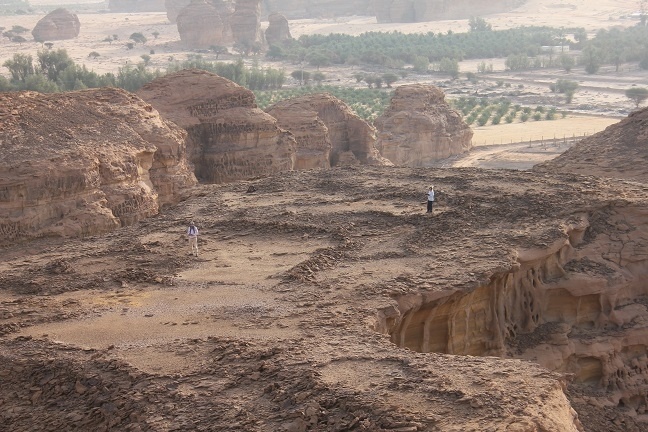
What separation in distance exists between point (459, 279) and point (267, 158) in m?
14.6

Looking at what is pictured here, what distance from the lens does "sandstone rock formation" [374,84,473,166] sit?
45188 mm

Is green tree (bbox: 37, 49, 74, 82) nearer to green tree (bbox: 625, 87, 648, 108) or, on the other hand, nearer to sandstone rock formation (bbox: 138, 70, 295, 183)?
sandstone rock formation (bbox: 138, 70, 295, 183)

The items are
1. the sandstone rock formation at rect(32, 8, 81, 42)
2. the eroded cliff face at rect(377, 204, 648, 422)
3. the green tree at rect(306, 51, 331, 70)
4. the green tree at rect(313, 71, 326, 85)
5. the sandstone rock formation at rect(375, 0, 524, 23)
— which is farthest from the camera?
the sandstone rock formation at rect(375, 0, 524, 23)

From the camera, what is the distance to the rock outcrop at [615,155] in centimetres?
2705

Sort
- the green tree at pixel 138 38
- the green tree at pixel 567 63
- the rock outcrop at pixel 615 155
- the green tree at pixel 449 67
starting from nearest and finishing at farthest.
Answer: the rock outcrop at pixel 615 155 → the green tree at pixel 449 67 → the green tree at pixel 567 63 → the green tree at pixel 138 38

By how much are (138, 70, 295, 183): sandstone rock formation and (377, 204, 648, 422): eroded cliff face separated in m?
12.5

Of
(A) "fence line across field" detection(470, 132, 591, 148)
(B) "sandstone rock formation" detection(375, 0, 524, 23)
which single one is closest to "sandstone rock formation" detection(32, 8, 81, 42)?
(B) "sandstone rock formation" detection(375, 0, 524, 23)

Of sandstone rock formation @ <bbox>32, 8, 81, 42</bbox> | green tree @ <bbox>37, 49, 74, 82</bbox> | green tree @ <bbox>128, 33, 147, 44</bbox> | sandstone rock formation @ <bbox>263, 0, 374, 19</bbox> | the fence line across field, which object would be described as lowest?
the fence line across field

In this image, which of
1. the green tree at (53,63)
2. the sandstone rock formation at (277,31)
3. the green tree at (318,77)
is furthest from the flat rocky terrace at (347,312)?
the sandstone rock formation at (277,31)

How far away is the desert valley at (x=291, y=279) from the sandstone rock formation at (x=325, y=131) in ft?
0.48

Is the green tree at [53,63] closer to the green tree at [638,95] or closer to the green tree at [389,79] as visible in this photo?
the green tree at [389,79]

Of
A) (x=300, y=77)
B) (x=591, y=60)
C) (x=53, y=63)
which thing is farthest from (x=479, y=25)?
(x=53, y=63)

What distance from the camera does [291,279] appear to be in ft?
54.4

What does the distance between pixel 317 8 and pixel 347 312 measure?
141 m
